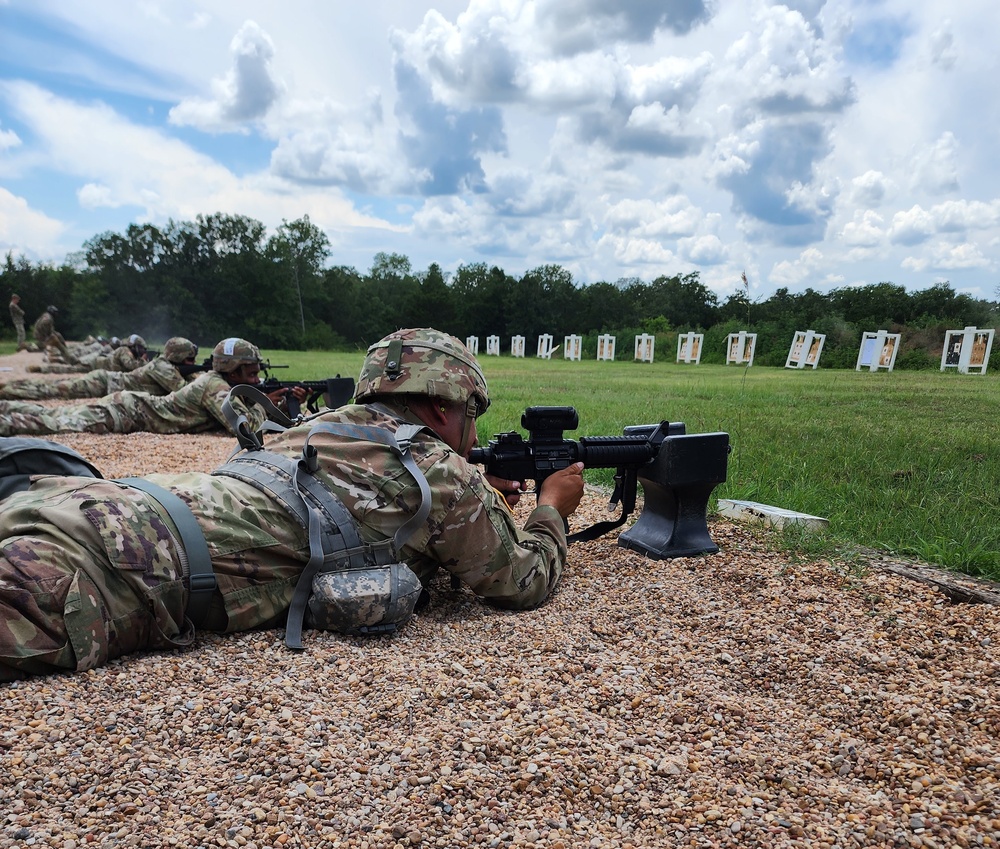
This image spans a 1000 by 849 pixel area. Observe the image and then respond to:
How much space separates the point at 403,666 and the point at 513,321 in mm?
31376

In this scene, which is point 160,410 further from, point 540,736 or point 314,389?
point 540,736

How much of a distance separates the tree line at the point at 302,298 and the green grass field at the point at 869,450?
22.8ft

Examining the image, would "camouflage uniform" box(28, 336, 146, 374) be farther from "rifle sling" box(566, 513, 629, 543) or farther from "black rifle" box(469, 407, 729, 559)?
"black rifle" box(469, 407, 729, 559)

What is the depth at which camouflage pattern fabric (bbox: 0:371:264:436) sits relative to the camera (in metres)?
9.88

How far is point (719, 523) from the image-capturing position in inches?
197

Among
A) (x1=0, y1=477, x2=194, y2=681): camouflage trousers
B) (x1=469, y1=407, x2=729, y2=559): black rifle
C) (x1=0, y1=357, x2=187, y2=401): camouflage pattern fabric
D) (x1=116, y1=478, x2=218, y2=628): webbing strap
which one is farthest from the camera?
(x1=0, y1=357, x2=187, y2=401): camouflage pattern fabric

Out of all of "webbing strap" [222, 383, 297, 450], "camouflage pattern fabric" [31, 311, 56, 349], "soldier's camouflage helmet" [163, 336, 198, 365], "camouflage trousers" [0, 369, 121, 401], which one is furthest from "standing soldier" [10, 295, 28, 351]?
"webbing strap" [222, 383, 297, 450]

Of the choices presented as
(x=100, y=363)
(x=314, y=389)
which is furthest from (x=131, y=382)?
(x=100, y=363)

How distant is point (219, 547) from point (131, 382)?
1069 centimetres

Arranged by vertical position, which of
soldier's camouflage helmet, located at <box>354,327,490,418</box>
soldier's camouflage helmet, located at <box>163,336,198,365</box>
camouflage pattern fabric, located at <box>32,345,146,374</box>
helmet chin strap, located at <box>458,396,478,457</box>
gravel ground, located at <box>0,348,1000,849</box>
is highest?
soldier's camouflage helmet, located at <box>354,327,490,418</box>

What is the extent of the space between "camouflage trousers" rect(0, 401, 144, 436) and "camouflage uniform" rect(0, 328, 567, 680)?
25.7 feet

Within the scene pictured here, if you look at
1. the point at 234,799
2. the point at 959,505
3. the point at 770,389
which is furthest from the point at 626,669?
the point at 770,389

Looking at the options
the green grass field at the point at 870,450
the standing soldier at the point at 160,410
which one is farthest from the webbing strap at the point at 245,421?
the standing soldier at the point at 160,410

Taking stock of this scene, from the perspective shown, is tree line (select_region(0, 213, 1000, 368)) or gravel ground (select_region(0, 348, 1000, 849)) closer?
gravel ground (select_region(0, 348, 1000, 849))
